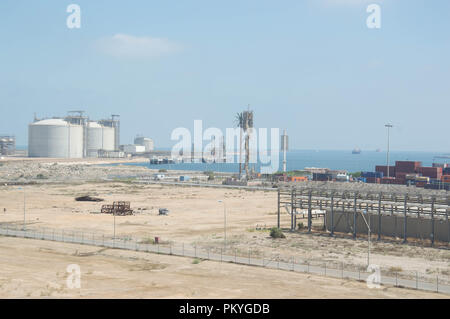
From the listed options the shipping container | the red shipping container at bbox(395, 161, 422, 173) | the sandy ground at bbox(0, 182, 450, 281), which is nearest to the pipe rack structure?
the sandy ground at bbox(0, 182, 450, 281)

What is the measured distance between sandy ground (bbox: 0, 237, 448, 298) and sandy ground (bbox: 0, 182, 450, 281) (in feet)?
25.3

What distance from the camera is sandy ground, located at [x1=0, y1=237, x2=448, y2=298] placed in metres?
36.6

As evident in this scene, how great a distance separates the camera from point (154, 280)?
40594 millimetres

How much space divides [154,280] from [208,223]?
114 feet

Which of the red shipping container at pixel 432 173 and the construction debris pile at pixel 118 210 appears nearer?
the construction debris pile at pixel 118 210

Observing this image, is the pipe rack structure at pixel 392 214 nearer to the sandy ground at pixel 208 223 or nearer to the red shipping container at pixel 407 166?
the sandy ground at pixel 208 223

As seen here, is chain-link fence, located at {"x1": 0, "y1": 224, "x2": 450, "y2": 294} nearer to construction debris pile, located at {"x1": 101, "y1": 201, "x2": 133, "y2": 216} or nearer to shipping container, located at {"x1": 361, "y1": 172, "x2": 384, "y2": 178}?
construction debris pile, located at {"x1": 101, "y1": 201, "x2": 133, "y2": 216}

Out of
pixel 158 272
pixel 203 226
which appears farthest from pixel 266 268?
pixel 203 226

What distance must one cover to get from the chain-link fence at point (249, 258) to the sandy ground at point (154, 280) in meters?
1.50

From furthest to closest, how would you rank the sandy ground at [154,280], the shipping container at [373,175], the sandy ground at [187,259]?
the shipping container at [373,175] → the sandy ground at [187,259] → the sandy ground at [154,280]

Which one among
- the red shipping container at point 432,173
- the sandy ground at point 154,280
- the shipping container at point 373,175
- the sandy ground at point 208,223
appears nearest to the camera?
the sandy ground at point 154,280

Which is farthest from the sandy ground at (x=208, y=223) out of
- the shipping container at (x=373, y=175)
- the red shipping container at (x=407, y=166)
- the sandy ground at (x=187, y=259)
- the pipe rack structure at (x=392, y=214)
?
the red shipping container at (x=407, y=166)

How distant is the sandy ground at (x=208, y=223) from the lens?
167 feet

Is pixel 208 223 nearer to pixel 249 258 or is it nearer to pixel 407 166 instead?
pixel 249 258
